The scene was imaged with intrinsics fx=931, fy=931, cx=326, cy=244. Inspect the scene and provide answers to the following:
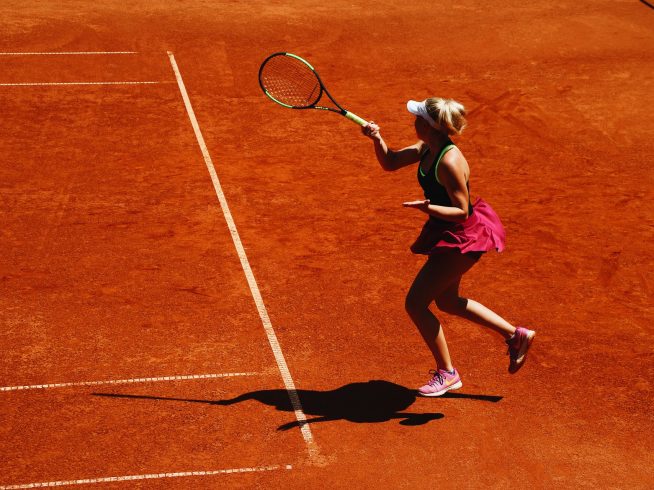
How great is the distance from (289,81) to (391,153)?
6.82 feet

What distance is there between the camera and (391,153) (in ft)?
21.7

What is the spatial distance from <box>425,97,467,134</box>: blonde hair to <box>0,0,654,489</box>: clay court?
6.54ft

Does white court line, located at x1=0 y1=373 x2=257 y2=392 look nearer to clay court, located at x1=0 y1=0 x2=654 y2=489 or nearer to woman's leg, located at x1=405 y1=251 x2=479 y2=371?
clay court, located at x1=0 y1=0 x2=654 y2=489

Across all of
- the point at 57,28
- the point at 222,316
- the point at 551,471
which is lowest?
the point at 57,28

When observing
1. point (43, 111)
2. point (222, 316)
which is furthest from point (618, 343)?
point (43, 111)

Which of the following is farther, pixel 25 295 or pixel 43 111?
pixel 43 111

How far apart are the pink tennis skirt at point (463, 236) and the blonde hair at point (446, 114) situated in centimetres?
63

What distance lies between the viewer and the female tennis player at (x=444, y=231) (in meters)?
6.11

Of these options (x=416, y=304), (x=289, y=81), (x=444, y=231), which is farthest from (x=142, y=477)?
(x=289, y=81)

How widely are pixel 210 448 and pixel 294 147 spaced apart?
605 cm

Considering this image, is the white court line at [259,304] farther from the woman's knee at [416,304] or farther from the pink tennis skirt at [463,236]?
the pink tennis skirt at [463,236]

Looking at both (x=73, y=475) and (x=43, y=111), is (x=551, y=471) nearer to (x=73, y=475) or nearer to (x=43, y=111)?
(x=73, y=475)

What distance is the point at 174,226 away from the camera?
371 inches

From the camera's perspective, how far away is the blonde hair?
6079mm
